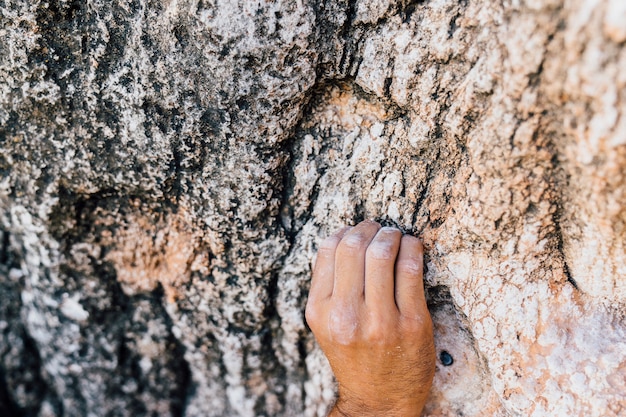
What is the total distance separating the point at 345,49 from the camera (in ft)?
2.61

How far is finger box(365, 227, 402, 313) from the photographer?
766mm

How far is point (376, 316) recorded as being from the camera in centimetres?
77

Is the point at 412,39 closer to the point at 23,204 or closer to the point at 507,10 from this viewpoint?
the point at 507,10

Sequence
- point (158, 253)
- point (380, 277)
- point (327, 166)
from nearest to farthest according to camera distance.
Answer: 1. point (380, 277)
2. point (327, 166)
3. point (158, 253)

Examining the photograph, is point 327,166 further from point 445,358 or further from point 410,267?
point 445,358

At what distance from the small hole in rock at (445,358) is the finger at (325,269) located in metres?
0.24

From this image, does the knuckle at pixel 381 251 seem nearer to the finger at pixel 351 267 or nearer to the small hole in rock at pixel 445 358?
the finger at pixel 351 267

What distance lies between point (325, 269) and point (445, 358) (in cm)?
28

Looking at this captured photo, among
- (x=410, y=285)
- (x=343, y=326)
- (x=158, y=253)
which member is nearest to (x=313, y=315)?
(x=343, y=326)

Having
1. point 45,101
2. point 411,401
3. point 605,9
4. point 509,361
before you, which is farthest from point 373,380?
point 45,101

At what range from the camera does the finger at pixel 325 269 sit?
0.84 metres

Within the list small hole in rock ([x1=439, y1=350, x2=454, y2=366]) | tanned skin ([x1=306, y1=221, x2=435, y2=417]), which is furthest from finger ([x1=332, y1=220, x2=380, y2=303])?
small hole in rock ([x1=439, y1=350, x2=454, y2=366])

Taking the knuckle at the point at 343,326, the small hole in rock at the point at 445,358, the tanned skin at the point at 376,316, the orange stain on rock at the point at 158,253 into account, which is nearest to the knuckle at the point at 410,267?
the tanned skin at the point at 376,316

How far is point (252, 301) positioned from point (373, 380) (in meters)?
0.28
